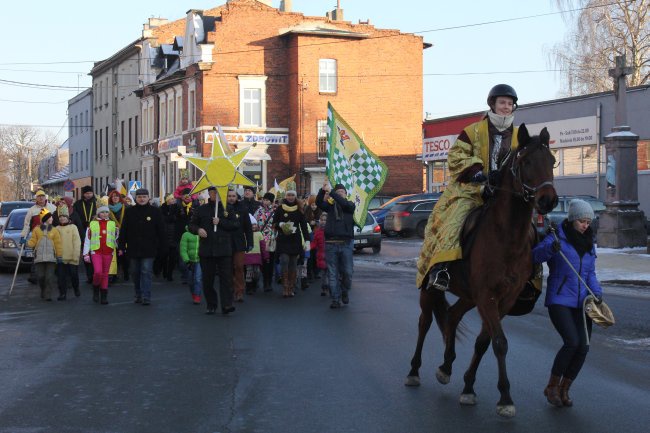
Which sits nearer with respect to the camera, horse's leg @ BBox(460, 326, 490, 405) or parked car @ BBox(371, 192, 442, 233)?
horse's leg @ BBox(460, 326, 490, 405)

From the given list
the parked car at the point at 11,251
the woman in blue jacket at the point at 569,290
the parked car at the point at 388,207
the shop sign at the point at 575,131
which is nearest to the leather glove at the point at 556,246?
the woman in blue jacket at the point at 569,290

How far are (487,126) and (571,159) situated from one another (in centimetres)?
3629

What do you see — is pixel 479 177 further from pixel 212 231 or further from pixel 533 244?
pixel 212 231

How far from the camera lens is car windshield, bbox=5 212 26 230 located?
24.0m

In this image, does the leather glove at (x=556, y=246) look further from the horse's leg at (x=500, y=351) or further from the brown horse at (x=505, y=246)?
the horse's leg at (x=500, y=351)

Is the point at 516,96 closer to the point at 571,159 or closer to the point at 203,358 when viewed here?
the point at 203,358

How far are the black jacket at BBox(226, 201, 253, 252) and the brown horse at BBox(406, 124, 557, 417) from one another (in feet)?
23.2

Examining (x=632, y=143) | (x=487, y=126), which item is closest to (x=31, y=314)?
(x=487, y=126)

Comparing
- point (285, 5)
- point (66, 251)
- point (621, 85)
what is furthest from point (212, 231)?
point (285, 5)

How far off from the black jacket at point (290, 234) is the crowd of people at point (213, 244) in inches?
0.7

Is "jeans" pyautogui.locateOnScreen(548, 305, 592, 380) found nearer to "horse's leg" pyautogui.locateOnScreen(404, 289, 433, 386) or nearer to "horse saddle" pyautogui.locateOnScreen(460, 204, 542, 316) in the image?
"horse saddle" pyautogui.locateOnScreen(460, 204, 542, 316)

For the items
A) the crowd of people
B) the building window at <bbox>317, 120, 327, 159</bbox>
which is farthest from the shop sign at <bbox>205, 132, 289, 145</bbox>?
the crowd of people

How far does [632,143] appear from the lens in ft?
82.6

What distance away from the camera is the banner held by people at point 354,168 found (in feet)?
58.4
